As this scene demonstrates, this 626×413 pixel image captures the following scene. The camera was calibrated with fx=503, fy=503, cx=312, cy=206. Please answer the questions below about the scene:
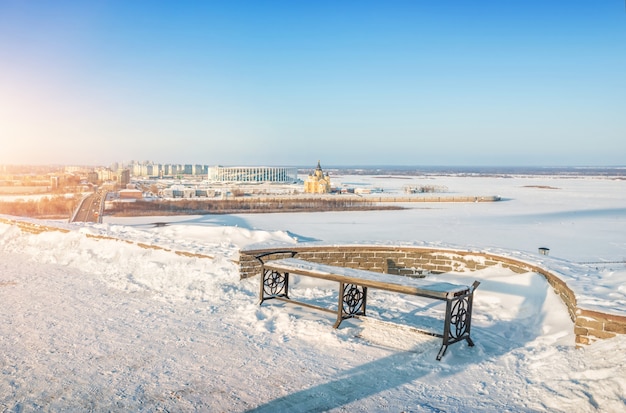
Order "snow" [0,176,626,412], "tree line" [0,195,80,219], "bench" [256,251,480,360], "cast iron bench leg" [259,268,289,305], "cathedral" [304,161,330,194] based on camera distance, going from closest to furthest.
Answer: "snow" [0,176,626,412], "bench" [256,251,480,360], "cast iron bench leg" [259,268,289,305], "tree line" [0,195,80,219], "cathedral" [304,161,330,194]

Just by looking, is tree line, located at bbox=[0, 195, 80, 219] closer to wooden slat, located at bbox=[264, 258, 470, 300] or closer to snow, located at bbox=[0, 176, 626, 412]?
snow, located at bbox=[0, 176, 626, 412]

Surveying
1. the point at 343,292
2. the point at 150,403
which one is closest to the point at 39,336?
the point at 150,403

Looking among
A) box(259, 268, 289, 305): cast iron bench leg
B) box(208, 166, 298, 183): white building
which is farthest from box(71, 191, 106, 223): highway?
box(208, 166, 298, 183): white building

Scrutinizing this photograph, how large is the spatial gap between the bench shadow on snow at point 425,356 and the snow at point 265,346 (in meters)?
0.02

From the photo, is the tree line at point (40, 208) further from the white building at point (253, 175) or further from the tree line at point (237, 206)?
the white building at point (253, 175)

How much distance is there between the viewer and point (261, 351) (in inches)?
211

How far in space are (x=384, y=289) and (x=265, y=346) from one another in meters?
1.46

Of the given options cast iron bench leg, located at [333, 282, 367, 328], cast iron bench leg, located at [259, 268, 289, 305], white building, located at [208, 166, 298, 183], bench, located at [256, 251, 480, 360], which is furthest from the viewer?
white building, located at [208, 166, 298, 183]

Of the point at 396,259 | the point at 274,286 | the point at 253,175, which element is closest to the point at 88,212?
the point at 274,286

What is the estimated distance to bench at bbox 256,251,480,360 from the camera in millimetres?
5309

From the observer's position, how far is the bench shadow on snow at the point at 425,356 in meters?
4.28

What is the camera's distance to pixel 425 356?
5238mm

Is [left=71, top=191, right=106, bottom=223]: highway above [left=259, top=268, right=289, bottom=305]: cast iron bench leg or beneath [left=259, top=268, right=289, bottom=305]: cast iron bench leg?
beneath

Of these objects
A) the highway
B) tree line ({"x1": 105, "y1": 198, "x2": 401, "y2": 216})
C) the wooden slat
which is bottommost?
tree line ({"x1": 105, "y1": 198, "x2": 401, "y2": 216})
